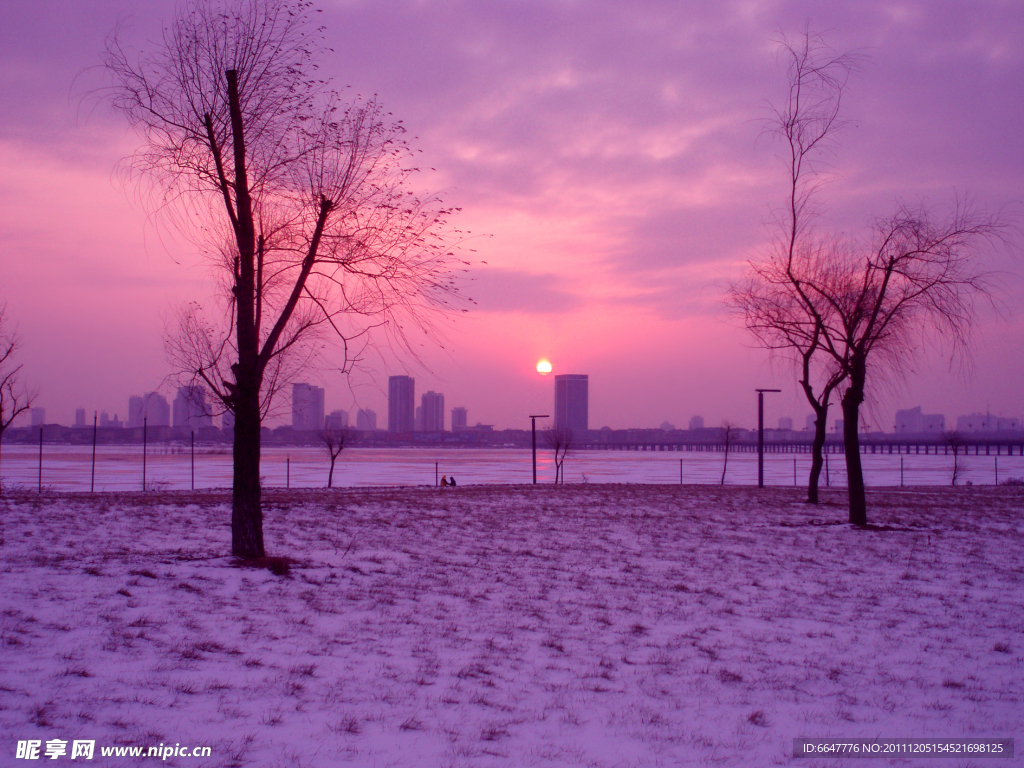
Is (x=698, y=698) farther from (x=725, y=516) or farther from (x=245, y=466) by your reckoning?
(x=725, y=516)

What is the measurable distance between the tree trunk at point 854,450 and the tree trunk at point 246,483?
1224 cm

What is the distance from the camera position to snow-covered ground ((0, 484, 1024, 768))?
5.31m

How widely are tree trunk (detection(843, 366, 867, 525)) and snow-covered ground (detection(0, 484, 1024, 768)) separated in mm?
2614

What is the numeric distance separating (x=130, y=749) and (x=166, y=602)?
346 cm

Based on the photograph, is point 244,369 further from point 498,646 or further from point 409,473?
point 409,473

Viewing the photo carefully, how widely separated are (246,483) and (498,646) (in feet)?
16.1

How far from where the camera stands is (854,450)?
17.2m

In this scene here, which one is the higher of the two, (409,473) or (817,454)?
(817,454)

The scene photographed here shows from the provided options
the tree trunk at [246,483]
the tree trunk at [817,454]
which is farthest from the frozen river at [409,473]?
the tree trunk at [246,483]

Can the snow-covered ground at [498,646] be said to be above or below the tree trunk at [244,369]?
below

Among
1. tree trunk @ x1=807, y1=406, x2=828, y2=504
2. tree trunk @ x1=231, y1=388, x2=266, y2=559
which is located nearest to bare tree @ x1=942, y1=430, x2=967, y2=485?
tree trunk @ x1=807, y1=406, x2=828, y2=504

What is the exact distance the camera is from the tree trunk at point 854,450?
54.9 ft

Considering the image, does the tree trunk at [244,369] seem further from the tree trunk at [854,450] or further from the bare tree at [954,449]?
the bare tree at [954,449]

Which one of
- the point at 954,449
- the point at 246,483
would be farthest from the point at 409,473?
the point at 246,483
